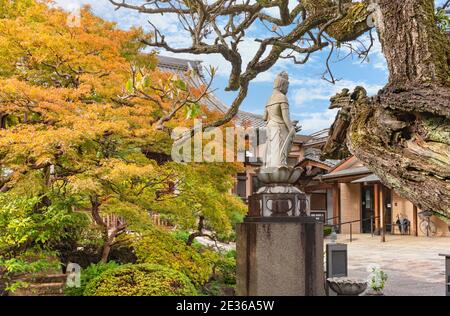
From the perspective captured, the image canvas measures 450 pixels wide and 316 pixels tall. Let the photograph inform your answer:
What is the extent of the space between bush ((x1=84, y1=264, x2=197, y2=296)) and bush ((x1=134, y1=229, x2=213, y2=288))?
2.38 ft

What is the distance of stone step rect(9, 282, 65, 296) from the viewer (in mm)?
6937

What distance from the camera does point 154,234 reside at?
7812 millimetres

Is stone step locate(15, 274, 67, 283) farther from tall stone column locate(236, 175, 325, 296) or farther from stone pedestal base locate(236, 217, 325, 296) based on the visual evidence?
stone pedestal base locate(236, 217, 325, 296)

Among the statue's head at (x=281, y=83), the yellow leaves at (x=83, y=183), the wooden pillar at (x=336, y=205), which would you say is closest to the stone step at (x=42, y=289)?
the yellow leaves at (x=83, y=183)

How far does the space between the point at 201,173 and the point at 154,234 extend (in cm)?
148

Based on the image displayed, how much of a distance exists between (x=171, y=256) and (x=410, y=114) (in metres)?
6.52

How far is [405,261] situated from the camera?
12.7 m

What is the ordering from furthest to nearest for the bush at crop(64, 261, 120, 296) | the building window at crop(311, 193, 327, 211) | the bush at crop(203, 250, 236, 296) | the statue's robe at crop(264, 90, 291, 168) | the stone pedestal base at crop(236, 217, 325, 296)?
1. the building window at crop(311, 193, 327, 211)
2. the bush at crop(203, 250, 236, 296)
3. the statue's robe at crop(264, 90, 291, 168)
4. the bush at crop(64, 261, 120, 296)
5. the stone pedestal base at crop(236, 217, 325, 296)

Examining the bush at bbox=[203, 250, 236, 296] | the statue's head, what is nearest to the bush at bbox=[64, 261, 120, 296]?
the bush at bbox=[203, 250, 236, 296]

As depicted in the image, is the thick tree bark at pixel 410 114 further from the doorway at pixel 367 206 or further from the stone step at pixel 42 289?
the doorway at pixel 367 206

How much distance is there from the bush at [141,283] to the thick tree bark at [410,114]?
4.66 meters

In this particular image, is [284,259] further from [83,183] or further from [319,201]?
[319,201]

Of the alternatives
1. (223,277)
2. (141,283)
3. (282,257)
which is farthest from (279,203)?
(223,277)

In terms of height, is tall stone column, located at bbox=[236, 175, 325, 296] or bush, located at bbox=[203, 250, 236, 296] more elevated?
tall stone column, located at bbox=[236, 175, 325, 296]
